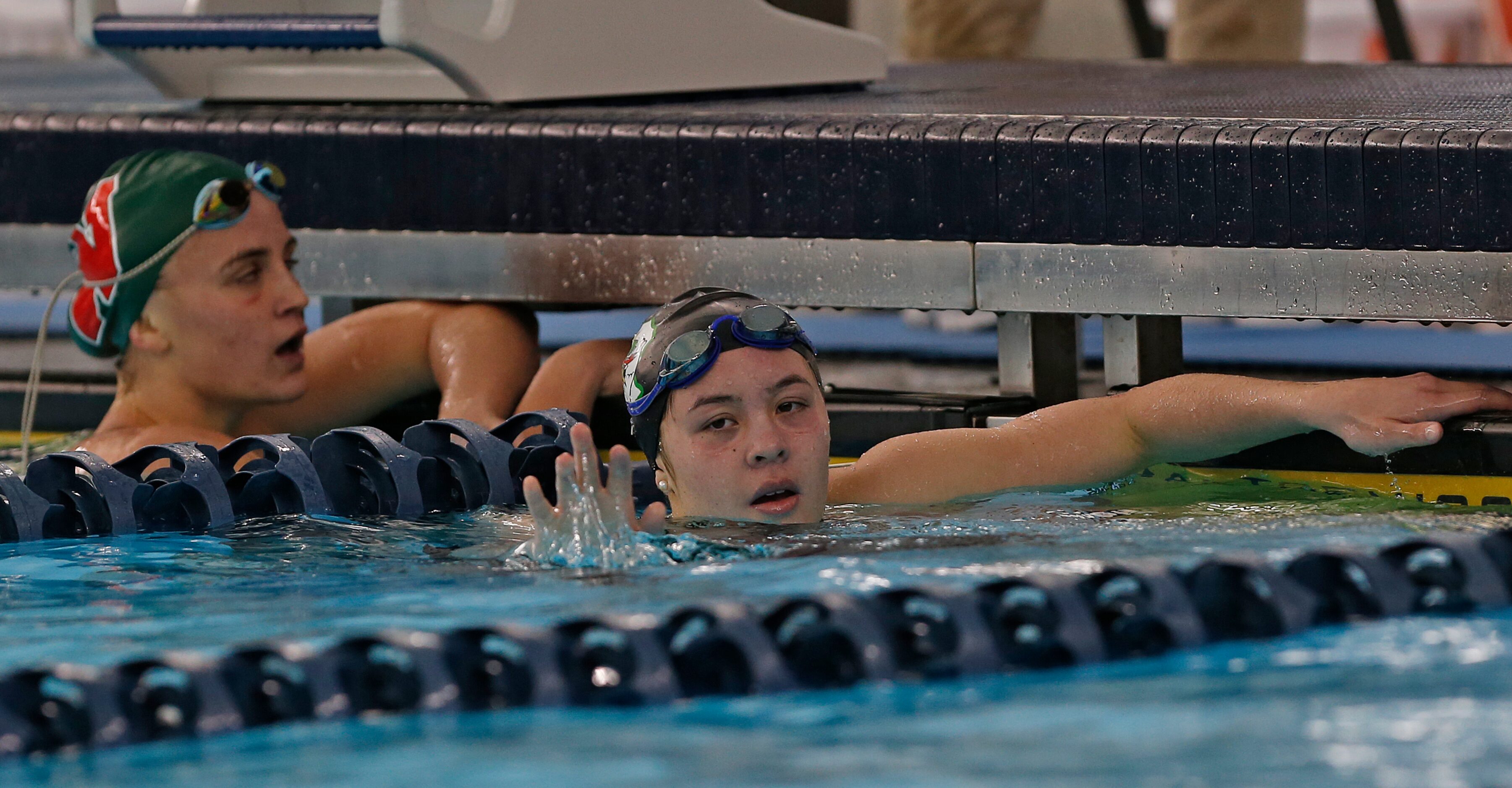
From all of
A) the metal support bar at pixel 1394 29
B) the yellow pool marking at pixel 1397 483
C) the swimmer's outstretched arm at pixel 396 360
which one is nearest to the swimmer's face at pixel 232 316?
the swimmer's outstretched arm at pixel 396 360

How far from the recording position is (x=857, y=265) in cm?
366

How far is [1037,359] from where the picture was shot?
11.9ft

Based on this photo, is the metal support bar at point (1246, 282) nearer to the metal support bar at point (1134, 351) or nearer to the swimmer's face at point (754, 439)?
the metal support bar at point (1134, 351)

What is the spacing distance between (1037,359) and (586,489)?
1224 mm

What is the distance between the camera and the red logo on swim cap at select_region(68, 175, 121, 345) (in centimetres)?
366

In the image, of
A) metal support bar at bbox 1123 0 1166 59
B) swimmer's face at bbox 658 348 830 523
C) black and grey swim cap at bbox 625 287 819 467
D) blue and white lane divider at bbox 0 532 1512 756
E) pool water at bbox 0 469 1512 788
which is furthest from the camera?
metal support bar at bbox 1123 0 1166 59

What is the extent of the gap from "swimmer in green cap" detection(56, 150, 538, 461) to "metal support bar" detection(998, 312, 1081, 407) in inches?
37.2

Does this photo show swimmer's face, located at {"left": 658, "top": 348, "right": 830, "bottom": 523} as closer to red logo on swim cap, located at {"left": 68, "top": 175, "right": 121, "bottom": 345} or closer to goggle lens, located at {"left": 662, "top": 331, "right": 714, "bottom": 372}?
goggle lens, located at {"left": 662, "top": 331, "right": 714, "bottom": 372}

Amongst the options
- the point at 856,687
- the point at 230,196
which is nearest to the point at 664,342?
the point at 856,687

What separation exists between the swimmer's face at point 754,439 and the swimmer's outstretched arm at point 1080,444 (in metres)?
0.27

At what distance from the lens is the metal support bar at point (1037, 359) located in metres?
3.62

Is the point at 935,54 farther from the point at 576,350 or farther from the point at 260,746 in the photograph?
the point at 260,746

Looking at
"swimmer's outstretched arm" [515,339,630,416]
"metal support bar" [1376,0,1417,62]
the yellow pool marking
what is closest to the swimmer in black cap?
the yellow pool marking

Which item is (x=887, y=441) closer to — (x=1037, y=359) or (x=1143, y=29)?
(x=1037, y=359)
